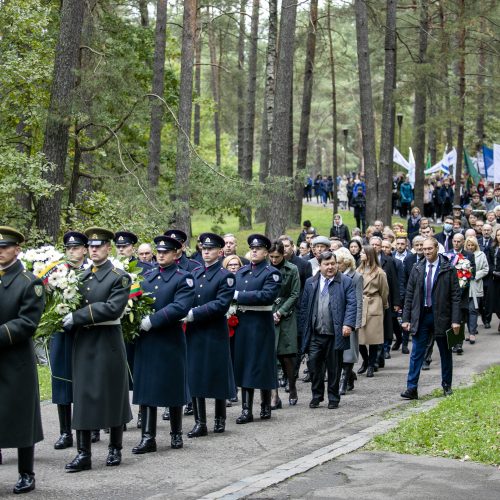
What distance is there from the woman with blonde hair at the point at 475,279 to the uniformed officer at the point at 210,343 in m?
9.78

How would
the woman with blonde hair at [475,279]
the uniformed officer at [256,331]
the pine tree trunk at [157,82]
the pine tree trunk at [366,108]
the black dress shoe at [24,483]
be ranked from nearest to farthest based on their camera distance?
the black dress shoe at [24,483] < the uniformed officer at [256,331] < the woman with blonde hair at [475,279] < the pine tree trunk at [157,82] < the pine tree trunk at [366,108]

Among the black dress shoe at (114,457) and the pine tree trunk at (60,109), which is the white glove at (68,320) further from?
the pine tree trunk at (60,109)

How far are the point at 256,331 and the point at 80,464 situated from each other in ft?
12.0

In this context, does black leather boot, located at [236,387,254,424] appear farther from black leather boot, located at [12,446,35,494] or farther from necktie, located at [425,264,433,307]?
black leather boot, located at [12,446,35,494]

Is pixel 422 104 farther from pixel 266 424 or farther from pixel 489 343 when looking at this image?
pixel 266 424

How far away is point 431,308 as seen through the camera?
544 inches

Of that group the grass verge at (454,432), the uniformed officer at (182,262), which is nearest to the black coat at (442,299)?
the grass verge at (454,432)

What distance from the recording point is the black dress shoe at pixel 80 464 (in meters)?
9.65

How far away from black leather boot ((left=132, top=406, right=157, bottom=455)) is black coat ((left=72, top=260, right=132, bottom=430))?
67 centimetres

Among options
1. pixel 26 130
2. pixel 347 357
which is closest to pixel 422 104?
pixel 26 130

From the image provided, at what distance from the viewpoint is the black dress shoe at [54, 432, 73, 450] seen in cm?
1095

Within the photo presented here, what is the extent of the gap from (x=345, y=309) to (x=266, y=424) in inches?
83.0

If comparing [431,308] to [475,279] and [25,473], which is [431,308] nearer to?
[25,473]

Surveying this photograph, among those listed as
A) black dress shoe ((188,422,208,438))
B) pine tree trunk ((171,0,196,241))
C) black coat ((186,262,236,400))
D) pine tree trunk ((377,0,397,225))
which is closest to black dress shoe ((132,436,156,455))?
black dress shoe ((188,422,208,438))
